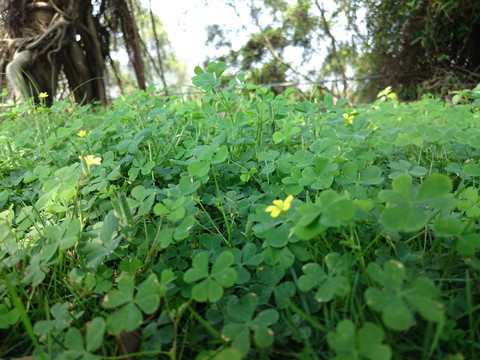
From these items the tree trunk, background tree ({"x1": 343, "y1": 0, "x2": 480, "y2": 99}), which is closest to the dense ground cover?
the tree trunk

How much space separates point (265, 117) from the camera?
1.49 meters

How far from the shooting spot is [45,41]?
4.21 metres

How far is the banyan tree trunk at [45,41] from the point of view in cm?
394

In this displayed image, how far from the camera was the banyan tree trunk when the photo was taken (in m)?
3.94

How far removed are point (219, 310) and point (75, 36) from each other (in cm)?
543

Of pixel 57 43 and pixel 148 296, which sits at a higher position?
pixel 57 43

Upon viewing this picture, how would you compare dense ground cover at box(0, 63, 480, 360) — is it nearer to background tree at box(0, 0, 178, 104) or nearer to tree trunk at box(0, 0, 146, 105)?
tree trunk at box(0, 0, 146, 105)

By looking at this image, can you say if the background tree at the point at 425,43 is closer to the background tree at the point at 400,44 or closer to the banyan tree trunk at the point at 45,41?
the background tree at the point at 400,44

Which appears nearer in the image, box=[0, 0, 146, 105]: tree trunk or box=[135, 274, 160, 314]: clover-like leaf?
box=[135, 274, 160, 314]: clover-like leaf

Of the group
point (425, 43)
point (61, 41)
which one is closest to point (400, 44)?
point (425, 43)

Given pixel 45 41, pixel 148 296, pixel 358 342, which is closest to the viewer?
pixel 358 342

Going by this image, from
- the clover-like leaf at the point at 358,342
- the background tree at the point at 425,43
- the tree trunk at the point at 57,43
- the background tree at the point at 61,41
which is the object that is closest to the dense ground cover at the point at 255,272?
the clover-like leaf at the point at 358,342

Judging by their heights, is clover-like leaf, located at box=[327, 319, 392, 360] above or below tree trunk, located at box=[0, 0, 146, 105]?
below

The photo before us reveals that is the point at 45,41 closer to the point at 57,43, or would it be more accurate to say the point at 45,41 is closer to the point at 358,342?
the point at 57,43
